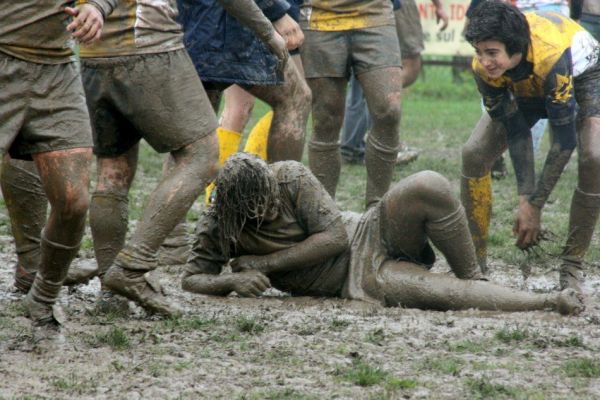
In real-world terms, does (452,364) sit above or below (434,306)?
above

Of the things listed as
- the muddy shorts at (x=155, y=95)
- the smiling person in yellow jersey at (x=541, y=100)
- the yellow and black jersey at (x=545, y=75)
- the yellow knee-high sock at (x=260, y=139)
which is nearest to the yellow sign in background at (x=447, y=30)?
the yellow knee-high sock at (x=260, y=139)

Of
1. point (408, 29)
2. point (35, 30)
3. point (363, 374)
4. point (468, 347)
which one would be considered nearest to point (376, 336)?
point (468, 347)

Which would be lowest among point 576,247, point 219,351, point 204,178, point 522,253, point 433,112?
Result: point 433,112

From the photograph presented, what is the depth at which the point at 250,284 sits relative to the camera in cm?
577

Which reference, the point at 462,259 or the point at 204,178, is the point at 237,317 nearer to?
the point at 204,178

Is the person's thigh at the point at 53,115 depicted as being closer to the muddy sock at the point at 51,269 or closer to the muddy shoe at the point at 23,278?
the muddy sock at the point at 51,269

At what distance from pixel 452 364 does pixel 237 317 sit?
1181mm

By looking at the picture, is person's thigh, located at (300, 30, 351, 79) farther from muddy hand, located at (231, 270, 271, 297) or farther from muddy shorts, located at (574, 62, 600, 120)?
muddy hand, located at (231, 270, 271, 297)

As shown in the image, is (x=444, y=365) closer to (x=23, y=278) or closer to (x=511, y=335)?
(x=511, y=335)

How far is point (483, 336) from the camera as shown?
4.96 metres

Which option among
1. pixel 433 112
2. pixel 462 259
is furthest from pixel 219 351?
pixel 433 112

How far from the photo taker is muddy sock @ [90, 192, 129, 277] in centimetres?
554

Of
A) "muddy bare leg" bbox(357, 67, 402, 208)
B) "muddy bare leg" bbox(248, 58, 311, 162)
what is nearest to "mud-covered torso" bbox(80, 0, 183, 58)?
"muddy bare leg" bbox(248, 58, 311, 162)

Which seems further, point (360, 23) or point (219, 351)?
point (360, 23)
